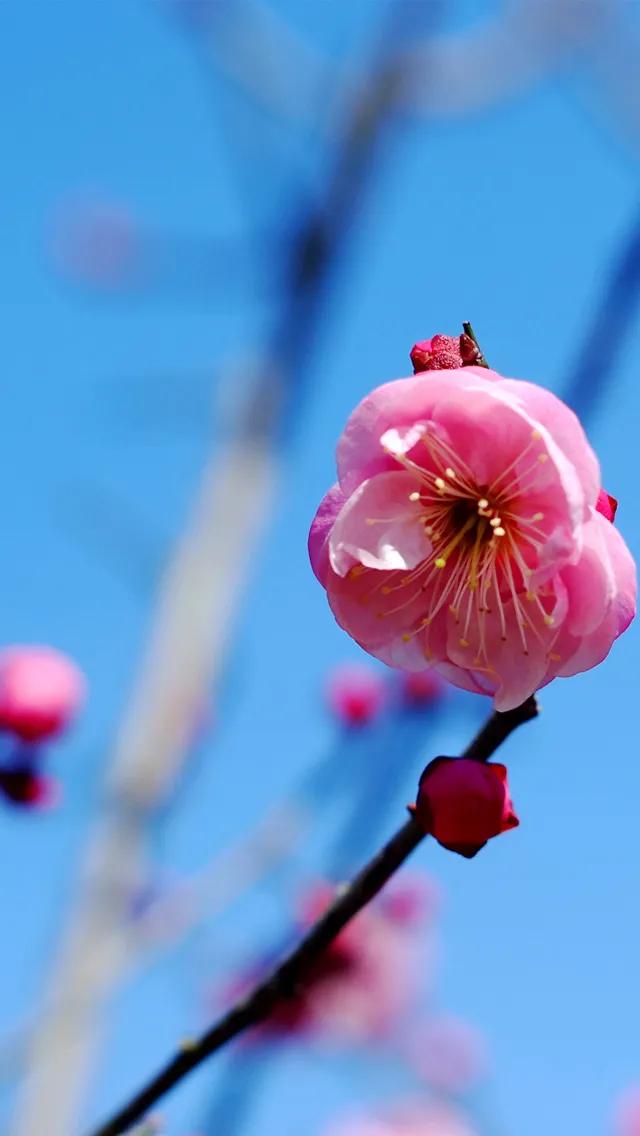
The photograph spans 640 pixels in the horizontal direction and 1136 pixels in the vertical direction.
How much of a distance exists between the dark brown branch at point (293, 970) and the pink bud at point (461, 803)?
0.08 feet

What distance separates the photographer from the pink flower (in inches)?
35.0

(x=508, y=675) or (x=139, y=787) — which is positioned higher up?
(x=508, y=675)

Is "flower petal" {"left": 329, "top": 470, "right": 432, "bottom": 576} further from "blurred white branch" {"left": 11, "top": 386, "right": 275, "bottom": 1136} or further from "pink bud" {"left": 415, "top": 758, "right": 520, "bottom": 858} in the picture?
"blurred white branch" {"left": 11, "top": 386, "right": 275, "bottom": 1136}

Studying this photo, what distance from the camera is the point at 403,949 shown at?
3.90 meters

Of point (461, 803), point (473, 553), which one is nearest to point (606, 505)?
point (473, 553)

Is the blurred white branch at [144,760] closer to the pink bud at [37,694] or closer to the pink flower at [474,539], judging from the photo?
the pink bud at [37,694]

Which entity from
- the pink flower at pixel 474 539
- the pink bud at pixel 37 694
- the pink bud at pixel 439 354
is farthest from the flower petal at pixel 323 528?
the pink bud at pixel 37 694

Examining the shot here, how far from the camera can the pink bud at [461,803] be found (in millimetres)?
789

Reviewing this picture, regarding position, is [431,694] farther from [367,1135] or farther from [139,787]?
[367,1135]

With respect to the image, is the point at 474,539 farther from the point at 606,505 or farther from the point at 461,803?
the point at 461,803

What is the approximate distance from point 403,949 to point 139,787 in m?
1.51

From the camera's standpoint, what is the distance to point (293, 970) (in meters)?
0.82

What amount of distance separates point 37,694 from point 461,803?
0.95 m

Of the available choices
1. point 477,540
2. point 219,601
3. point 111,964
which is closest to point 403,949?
point 219,601
